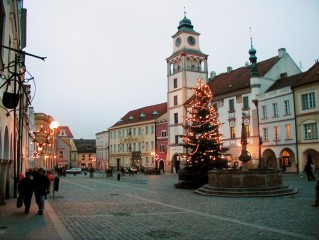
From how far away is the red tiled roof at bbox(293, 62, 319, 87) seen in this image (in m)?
37.8

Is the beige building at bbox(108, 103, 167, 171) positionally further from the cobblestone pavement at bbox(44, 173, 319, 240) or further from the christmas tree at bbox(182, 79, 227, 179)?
the cobblestone pavement at bbox(44, 173, 319, 240)

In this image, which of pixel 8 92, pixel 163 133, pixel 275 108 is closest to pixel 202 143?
pixel 8 92

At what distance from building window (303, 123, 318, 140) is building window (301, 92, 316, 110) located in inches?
75.7

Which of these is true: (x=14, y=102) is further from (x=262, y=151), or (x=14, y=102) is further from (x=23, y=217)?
(x=262, y=151)

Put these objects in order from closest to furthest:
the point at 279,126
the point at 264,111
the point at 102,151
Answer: the point at 279,126, the point at 264,111, the point at 102,151

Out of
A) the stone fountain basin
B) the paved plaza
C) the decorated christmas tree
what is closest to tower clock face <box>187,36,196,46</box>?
the decorated christmas tree

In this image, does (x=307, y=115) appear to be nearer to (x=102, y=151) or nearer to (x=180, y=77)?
(x=180, y=77)

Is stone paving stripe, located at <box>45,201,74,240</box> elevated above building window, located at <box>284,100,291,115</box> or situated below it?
below

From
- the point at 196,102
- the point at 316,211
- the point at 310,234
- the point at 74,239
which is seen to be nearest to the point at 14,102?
the point at 74,239

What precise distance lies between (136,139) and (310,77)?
43245 mm

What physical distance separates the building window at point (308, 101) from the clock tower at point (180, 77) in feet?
73.4

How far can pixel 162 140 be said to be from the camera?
66750 millimetres

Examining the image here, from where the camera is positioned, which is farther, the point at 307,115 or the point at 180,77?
the point at 180,77

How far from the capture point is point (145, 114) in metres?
76.6
